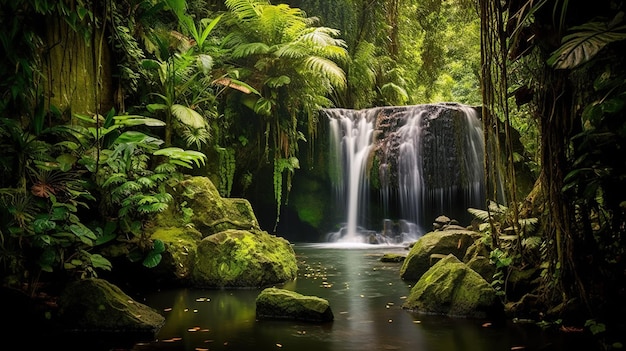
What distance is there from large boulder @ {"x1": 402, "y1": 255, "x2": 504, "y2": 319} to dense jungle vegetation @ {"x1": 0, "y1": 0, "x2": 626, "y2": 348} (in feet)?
1.06

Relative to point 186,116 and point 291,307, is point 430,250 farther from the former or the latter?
point 186,116

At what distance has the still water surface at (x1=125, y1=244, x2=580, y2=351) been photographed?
3.61m

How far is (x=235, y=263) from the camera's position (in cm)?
589

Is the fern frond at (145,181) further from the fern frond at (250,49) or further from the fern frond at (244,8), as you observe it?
the fern frond at (244,8)

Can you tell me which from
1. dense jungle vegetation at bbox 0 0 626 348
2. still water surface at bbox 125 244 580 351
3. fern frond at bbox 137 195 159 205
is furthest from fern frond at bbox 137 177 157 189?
still water surface at bbox 125 244 580 351

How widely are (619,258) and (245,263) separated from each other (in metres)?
3.73

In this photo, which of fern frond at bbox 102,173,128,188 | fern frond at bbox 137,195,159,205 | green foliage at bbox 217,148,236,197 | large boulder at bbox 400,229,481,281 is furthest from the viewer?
green foliage at bbox 217,148,236,197

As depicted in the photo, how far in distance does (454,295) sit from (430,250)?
1.82 metres

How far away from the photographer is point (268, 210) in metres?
12.0

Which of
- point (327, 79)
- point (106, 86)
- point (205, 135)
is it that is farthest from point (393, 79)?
point (106, 86)

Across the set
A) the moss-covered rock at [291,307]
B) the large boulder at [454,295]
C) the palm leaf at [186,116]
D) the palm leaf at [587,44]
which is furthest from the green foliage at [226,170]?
the palm leaf at [587,44]

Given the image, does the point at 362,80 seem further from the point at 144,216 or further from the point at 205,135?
the point at 144,216

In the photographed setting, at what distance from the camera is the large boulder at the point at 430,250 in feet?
20.8

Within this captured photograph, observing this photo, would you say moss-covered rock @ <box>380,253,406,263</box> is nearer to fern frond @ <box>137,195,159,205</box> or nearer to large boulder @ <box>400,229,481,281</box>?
large boulder @ <box>400,229,481,281</box>
